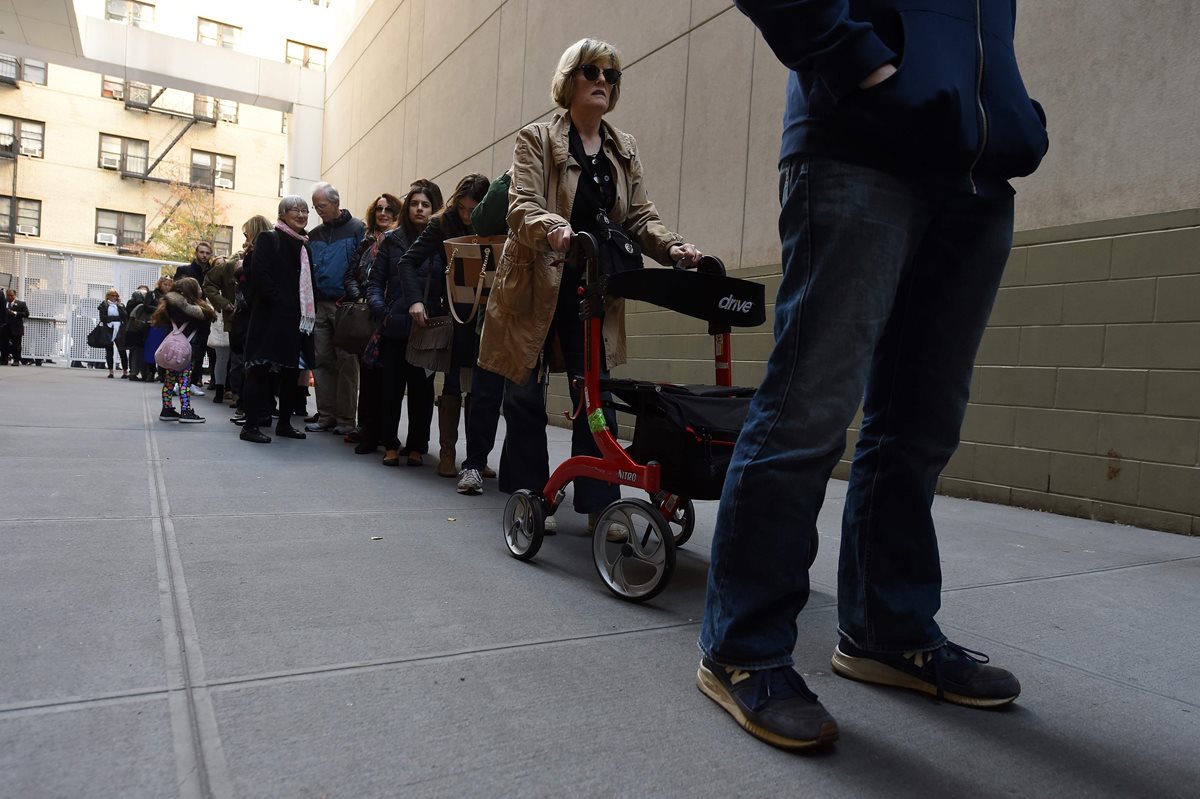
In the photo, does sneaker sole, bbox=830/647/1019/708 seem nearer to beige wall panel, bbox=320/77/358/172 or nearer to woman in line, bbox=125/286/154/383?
woman in line, bbox=125/286/154/383

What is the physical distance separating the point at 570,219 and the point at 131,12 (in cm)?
4084

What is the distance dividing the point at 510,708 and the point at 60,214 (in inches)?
1650

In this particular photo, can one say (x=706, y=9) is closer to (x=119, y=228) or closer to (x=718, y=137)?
(x=718, y=137)

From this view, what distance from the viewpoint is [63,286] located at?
2092 cm

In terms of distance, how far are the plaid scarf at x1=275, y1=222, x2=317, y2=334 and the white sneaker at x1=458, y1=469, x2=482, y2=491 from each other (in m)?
2.83

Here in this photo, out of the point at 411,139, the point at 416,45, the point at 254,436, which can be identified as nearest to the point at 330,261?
the point at 254,436

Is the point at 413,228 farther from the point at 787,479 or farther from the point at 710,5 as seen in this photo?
the point at 787,479

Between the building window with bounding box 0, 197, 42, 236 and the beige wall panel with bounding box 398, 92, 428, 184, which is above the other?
the building window with bounding box 0, 197, 42, 236

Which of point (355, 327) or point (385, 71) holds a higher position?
point (385, 71)

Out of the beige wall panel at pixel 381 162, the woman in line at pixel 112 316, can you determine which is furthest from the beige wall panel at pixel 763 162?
the woman in line at pixel 112 316

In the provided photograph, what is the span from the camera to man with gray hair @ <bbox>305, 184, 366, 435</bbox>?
747 cm

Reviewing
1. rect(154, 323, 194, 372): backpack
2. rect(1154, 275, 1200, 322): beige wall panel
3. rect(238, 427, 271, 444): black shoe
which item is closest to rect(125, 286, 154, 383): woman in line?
rect(154, 323, 194, 372): backpack

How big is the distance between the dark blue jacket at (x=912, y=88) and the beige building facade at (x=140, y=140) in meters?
36.1

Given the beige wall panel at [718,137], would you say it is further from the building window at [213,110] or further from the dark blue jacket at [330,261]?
the building window at [213,110]
